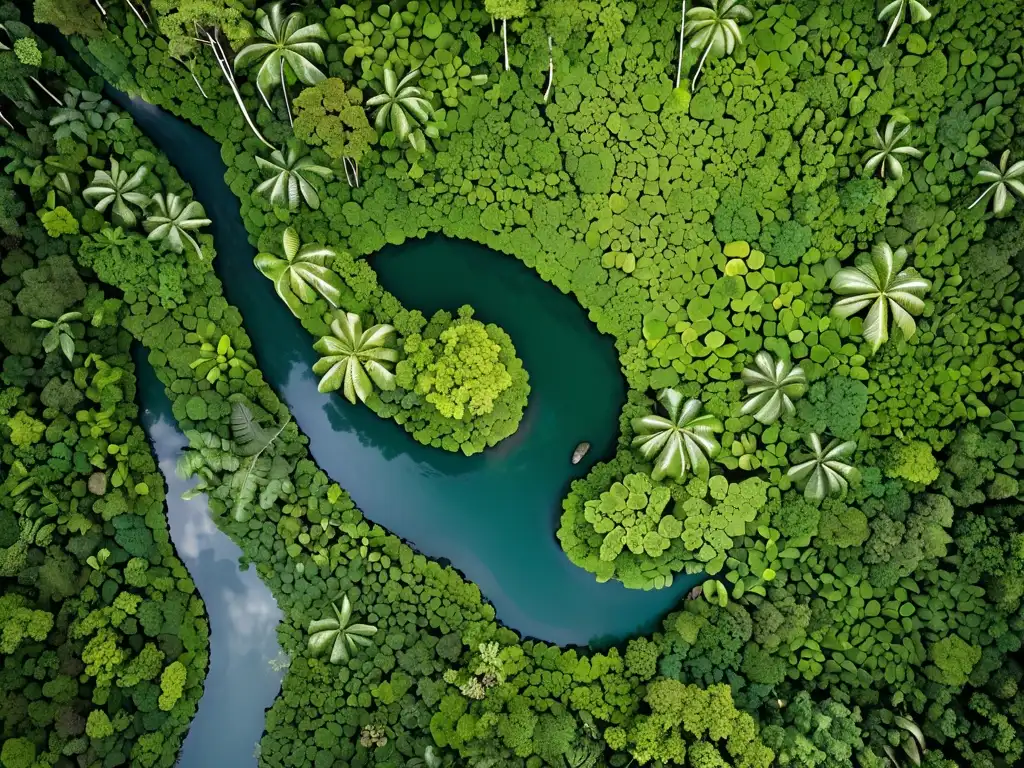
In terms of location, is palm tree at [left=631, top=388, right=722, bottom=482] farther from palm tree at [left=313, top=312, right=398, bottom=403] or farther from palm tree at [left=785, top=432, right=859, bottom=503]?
palm tree at [left=313, top=312, right=398, bottom=403]

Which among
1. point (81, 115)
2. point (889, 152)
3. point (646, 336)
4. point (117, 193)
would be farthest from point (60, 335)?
point (889, 152)

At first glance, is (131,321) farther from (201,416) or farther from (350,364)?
(350,364)

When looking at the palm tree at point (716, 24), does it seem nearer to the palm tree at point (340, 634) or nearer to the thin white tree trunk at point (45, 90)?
the thin white tree trunk at point (45, 90)

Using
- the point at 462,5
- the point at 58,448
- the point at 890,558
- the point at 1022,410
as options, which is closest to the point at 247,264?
the point at 58,448

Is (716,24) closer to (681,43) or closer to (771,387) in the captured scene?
(681,43)

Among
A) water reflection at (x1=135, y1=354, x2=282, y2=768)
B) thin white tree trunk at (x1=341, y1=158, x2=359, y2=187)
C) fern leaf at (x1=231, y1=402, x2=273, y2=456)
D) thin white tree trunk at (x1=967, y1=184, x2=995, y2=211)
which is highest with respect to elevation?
thin white tree trunk at (x1=967, y1=184, x2=995, y2=211)

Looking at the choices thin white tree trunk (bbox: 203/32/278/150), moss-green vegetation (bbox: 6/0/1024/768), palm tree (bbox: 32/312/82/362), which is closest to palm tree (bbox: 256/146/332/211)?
moss-green vegetation (bbox: 6/0/1024/768)

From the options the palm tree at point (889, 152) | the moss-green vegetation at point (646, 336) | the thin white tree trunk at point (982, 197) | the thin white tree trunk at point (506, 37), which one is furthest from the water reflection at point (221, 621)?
the thin white tree trunk at point (982, 197)
